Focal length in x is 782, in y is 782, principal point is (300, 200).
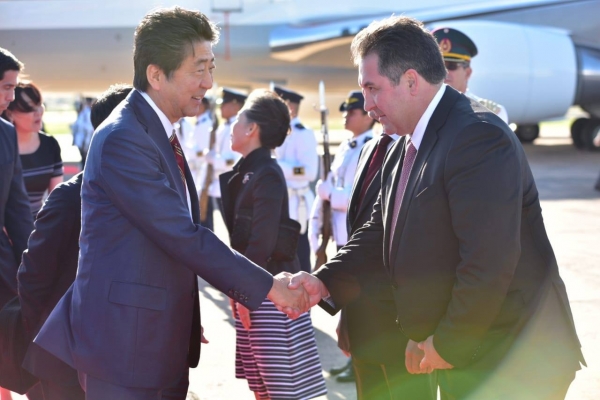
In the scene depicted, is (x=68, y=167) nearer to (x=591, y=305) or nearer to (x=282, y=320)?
(x=591, y=305)

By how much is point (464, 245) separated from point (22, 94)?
10.7 feet

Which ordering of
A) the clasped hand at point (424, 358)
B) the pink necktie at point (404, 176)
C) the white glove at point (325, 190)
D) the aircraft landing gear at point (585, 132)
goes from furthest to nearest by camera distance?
the aircraft landing gear at point (585, 132) → the white glove at point (325, 190) → the pink necktie at point (404, 176) → the clasped hand at point (424, 358)

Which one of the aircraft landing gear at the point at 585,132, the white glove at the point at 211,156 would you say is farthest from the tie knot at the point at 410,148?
the aircraft landing gear at the point at 585,132

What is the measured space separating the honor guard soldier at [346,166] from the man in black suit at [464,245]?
259 cm

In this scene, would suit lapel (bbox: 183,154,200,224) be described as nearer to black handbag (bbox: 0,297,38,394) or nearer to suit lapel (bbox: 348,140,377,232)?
suit lapel (bbox: 348,140,377,232)

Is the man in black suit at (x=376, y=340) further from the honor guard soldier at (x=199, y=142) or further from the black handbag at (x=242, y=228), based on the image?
the honor guard soldier at (x=199, y=142)

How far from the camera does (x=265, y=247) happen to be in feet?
13.0

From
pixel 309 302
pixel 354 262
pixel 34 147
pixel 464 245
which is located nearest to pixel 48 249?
pixel 309 302

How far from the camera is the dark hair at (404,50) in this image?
94.4 inches

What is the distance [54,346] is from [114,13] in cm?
1475

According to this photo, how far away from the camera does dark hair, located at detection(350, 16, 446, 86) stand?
2398 millimetres

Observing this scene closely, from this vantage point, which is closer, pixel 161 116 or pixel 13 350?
pixel 161 116

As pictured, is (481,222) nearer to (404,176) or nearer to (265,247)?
(404,176)

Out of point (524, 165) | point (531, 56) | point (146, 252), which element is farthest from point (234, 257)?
point (531, 56)
